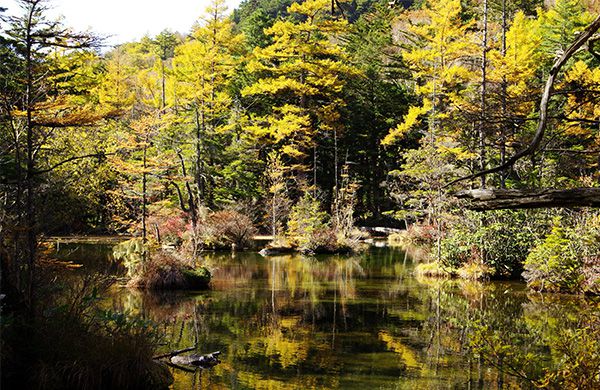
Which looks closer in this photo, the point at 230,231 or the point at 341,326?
the point at 341,326

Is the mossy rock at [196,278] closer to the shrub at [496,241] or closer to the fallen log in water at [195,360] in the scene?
the fallen log in water at [195,360]

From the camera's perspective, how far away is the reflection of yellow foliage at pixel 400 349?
26.1 feet

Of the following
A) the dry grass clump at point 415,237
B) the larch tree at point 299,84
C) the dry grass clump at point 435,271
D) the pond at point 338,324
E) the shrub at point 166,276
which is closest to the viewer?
the pond at point 338,324

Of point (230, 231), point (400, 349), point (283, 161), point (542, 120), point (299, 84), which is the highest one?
point (299, 84)

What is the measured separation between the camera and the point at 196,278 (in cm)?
1399

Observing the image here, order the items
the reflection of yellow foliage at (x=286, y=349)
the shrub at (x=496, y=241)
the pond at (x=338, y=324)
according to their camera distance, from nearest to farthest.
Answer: the pond at (x=338, y=324), the reflection of yellow foliage at (x=286, y=349), the shrub at (x=496, y=241)

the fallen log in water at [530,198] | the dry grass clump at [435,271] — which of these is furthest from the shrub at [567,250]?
the fallen log in water at [530,198]

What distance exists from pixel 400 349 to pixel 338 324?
1.88 meters

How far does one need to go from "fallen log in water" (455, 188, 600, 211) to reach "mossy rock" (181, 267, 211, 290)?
12.2 m

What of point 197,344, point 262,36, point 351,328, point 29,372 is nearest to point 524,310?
point 351,328

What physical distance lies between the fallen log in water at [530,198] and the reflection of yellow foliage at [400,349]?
19.9 ft

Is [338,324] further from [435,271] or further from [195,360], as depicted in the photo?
[435,271]

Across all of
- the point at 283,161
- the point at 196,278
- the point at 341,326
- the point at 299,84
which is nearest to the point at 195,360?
the point at 341,326

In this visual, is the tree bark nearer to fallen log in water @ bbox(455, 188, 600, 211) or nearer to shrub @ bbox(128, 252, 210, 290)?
fallen log in water @ bbox(455, 188, 600, 211)
